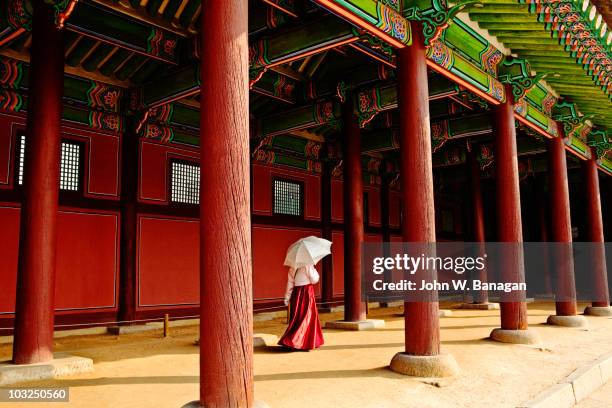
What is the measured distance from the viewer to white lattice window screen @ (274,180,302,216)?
13.9 metres

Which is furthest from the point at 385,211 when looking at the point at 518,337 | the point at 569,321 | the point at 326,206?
the point at 518,337

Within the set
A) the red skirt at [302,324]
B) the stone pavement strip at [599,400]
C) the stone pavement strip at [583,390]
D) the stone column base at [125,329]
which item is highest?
the red skirt at [302,324]

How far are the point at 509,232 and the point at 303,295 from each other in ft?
11.7

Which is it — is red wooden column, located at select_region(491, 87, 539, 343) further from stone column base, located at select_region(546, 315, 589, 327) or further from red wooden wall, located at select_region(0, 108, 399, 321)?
red wooden wall, located at select_region(0, 108, 399, 321)

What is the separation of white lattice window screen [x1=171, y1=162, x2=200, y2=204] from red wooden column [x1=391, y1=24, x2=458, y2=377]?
6627 mm

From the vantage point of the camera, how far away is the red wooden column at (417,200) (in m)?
5.73

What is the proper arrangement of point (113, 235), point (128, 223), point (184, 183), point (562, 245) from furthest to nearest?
point (184, 183) → point (562, 245) → point (128, 223) → point (113, 235)

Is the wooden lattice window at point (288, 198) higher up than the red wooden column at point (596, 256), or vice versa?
the wooden lattice window at point (288, 198)

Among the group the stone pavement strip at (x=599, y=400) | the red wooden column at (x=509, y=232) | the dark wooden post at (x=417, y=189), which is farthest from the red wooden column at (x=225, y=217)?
the red wooden column at (x=509, y=232)

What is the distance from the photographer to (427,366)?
18.5ft

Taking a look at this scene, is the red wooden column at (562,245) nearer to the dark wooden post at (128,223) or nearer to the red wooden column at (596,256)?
the red wooden column at (596,256)

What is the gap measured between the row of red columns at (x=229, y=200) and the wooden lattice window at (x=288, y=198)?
4007mm

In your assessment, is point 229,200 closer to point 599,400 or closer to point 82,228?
point 599,400

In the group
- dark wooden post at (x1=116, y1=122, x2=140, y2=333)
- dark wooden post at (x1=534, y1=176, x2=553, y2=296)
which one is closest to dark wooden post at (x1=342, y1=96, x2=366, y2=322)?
dark wooden post at (x1=116, y1=122, x2=140, y2=333)
